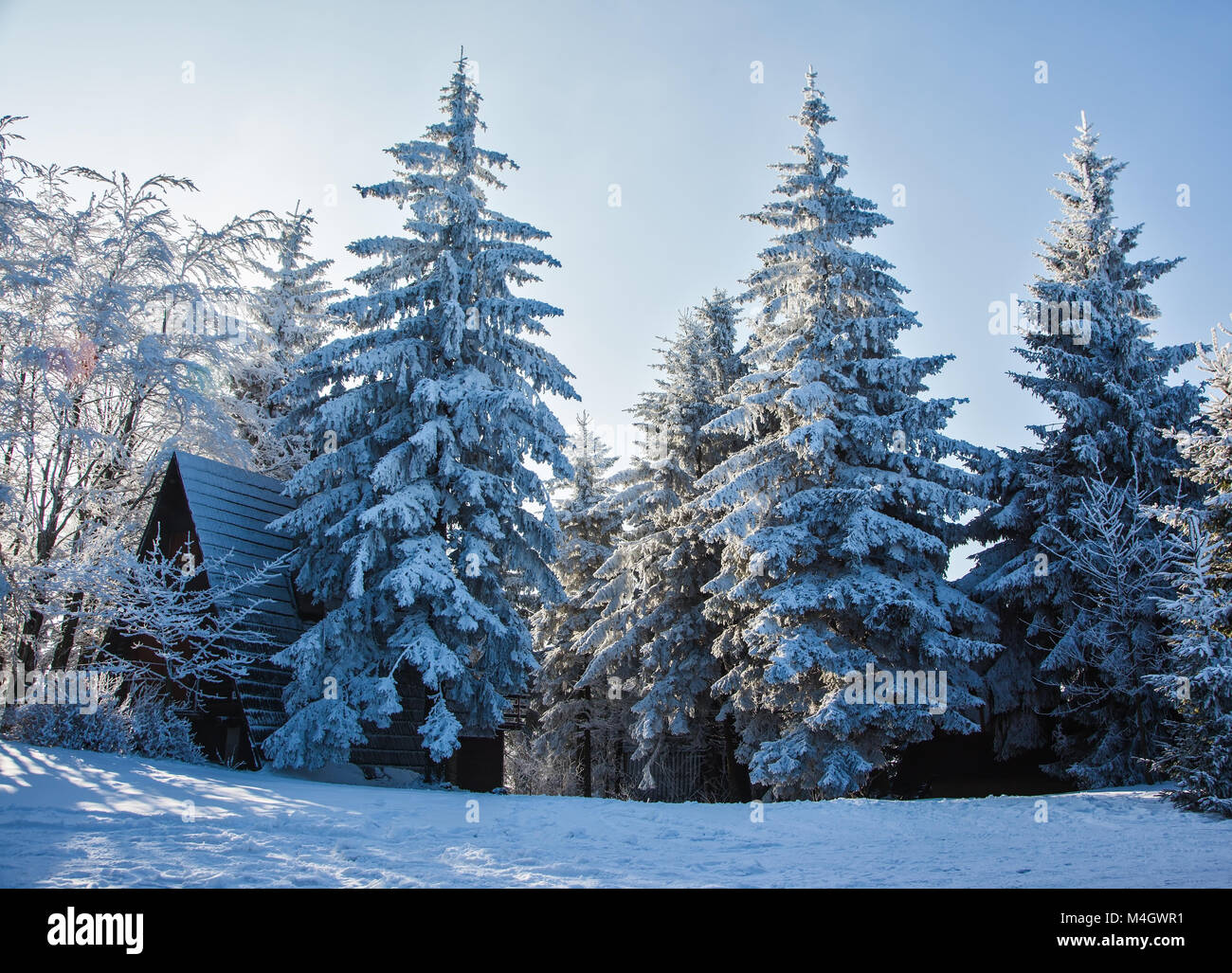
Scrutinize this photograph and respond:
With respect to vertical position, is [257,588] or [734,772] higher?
[257,588]

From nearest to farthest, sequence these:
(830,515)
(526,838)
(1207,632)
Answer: (526,838) → (1207,632) → (830,515)

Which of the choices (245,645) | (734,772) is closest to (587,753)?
(734,772)

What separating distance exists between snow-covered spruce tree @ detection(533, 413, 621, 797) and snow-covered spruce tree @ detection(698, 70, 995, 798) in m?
8.25

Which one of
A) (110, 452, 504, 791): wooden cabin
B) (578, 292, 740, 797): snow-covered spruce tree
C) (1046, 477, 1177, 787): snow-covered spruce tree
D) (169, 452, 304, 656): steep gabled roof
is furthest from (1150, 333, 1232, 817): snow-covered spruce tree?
(169, 452, 304, 656): steep gabled roof

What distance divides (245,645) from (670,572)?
1069 cm

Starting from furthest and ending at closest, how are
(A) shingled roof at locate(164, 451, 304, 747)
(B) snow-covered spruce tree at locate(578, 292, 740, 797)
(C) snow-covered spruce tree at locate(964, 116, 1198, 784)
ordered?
1. (B) snow-covered spruce tree at locate(578, 292, 740, 797)
2. (C) snow-covered spruce tree at locate(964, 116, 1198, 784)
3. (A) shingled roof at locate(164, 451, 304, 747)

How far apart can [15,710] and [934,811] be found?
46.2ft

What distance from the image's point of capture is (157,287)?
1634cm

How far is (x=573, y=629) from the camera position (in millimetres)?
27906

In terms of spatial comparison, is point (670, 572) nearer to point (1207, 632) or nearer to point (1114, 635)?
point (1114, 635)

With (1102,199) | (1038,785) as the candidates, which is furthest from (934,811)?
(1102,199)

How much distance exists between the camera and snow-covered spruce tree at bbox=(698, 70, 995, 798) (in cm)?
1633

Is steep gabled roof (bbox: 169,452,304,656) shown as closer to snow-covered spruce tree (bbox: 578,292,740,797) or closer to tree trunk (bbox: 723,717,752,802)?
snow-covered spruce tree (bbox: 578,292,740,797)

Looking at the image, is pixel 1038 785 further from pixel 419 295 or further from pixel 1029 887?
pixel 419 295
